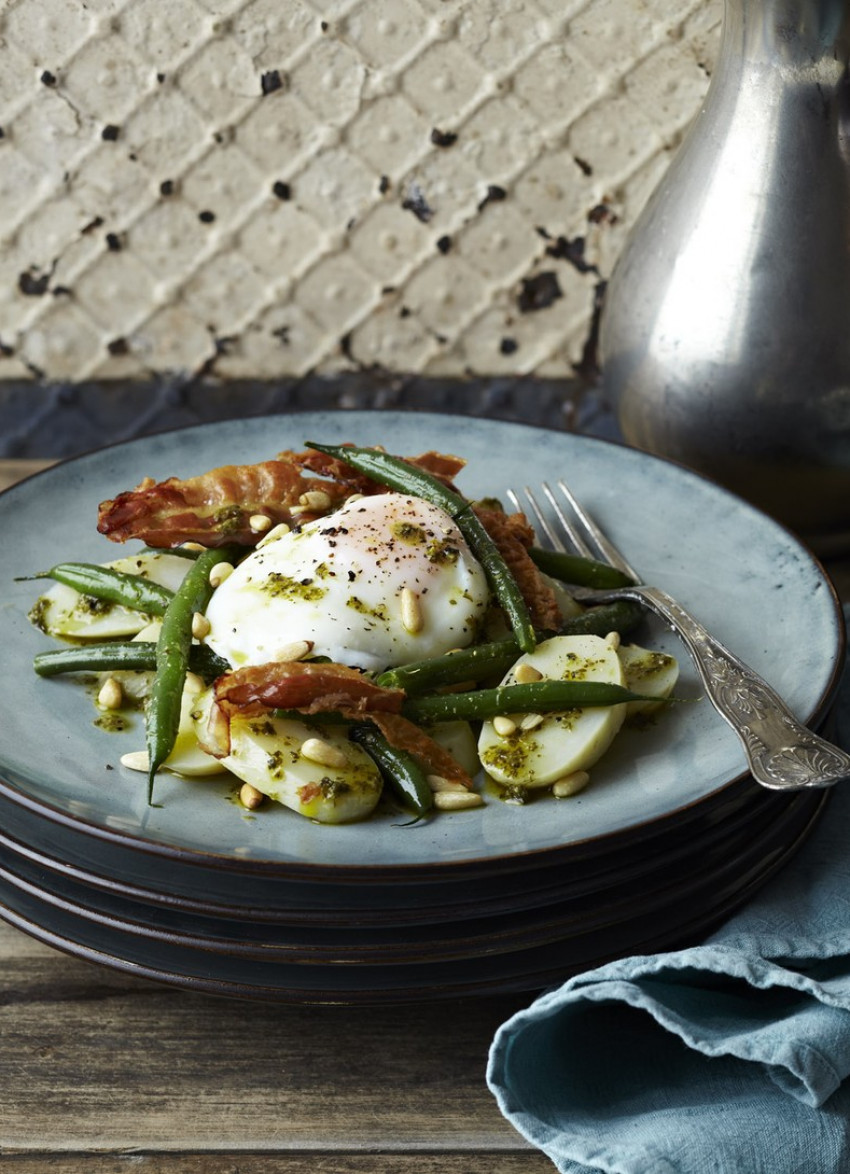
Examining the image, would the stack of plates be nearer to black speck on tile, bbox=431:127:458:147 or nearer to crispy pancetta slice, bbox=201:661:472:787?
crispy pancetta slice, bbox=201:661:472:787

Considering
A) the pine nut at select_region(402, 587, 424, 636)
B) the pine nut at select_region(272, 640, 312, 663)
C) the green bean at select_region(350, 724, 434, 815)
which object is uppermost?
the pine nut at select_region(272, 640, 312, 663)

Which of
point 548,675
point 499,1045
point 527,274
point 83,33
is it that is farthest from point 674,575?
point 83,33

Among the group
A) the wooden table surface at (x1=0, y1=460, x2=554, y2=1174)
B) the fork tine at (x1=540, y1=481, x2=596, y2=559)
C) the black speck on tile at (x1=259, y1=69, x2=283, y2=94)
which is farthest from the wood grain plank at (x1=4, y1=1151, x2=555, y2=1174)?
the black speck on tile at (x1=259, y1=69, x2=283, y2=94)

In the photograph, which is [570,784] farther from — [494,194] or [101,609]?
[494,194]

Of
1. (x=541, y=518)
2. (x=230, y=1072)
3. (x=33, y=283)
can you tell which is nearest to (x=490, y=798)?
(x=230, y=1072)

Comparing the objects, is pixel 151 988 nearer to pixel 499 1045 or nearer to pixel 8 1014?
pixel 8 1014

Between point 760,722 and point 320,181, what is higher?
point 320,181
